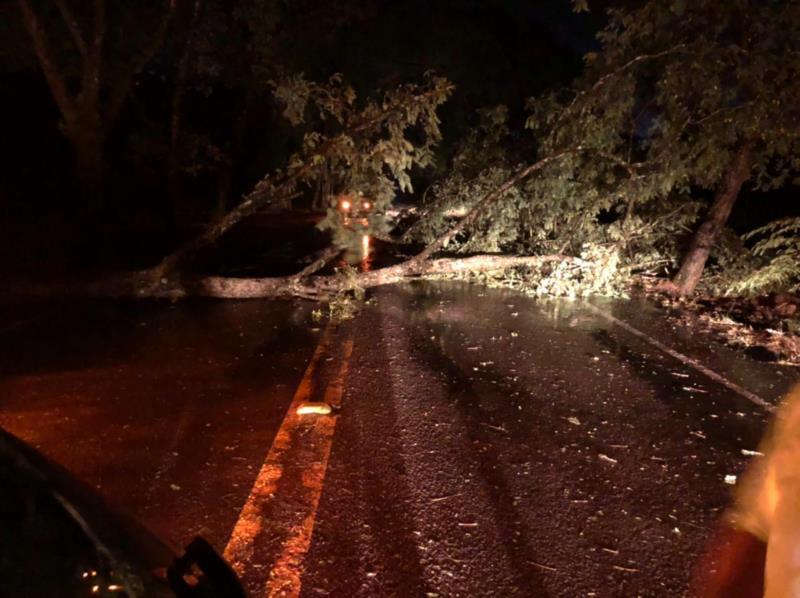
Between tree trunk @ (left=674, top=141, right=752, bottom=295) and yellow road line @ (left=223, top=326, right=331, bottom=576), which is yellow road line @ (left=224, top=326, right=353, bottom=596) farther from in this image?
tree trunk @ (left=674, top=141, right=752, bottom=295)

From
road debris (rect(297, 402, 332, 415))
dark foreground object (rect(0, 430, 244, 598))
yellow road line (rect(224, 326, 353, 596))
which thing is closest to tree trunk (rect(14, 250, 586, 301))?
yellow road line (rect(224, 326, 353, 596))

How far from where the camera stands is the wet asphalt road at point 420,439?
9.36 ft

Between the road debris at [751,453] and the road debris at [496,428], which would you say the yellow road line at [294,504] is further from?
the road debris at [751,453]

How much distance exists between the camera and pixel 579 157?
9.84 m

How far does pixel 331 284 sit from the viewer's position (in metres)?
8.58

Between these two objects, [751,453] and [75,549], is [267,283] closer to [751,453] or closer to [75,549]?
[751,453]

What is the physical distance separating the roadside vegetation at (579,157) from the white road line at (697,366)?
1823 millimetres

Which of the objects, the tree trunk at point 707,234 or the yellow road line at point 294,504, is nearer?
the yellow road line at point 294,504

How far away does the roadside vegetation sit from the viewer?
27.1 ft

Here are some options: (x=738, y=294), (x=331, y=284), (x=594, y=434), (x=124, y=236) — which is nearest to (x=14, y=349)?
(x=331, y=284)

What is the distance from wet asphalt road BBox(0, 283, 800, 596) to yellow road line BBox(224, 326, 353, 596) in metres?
0.03

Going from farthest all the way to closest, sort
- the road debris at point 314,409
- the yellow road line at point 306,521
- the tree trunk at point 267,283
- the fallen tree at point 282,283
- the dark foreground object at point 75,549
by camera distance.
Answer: the fallen tree at point 282,283 < the tree trunk at point 267,283 < the road debris at point 314,409 < the yellow road line at point 306,521 < the dark foreground object at point 75,549

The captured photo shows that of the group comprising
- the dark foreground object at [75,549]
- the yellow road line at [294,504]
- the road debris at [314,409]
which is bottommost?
the yellow road line at [294,504]

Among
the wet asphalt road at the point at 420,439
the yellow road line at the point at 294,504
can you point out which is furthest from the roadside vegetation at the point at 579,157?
the yellow road line at the point at 294,504
